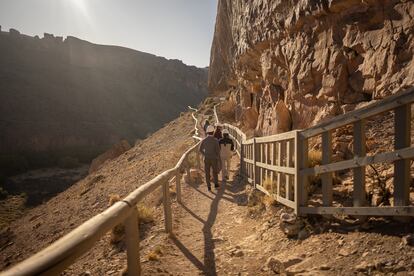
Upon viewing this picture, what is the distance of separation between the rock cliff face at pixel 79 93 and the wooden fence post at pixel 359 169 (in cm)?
7480

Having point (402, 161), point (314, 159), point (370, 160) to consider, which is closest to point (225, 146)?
point (314, 159)

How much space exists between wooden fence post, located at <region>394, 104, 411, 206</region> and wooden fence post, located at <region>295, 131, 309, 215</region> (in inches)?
56.8

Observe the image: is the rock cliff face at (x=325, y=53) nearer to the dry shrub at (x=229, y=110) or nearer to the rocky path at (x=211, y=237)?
the rocky path at (x=211, y=237)

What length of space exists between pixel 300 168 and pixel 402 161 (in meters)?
1.59

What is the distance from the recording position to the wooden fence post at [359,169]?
3.76 metres

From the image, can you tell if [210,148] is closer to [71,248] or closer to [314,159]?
[314,159]

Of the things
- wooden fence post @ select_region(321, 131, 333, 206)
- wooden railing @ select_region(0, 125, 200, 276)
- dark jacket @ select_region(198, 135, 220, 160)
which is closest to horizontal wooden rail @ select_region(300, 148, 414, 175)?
wooden fence post @ select_region(321, 131, 333, 206)

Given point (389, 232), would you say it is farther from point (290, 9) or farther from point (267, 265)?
point (290, 9)

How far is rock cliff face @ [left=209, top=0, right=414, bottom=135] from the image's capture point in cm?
716

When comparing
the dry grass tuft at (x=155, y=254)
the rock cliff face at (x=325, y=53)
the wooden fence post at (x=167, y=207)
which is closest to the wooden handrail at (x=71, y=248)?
the dry grass tuft at (x=155, y=254)

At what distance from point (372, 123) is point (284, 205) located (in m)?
3.33

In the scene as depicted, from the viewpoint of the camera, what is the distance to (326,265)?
135 inches

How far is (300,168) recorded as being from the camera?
15.6ft

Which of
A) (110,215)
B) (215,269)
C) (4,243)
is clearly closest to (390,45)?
(215,269)
